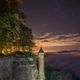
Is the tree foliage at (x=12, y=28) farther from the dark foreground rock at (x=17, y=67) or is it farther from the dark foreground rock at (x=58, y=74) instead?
the dark foreground rock at (x=58, y=74)

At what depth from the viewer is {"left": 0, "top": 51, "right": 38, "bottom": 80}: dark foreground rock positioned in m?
44.5

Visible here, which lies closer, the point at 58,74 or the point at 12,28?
the point at 12,28

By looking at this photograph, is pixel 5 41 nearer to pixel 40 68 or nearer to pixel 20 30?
pixel 20 30

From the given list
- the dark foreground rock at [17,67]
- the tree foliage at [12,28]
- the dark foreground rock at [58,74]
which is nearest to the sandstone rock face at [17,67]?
the dark foreground rock at [17,67]

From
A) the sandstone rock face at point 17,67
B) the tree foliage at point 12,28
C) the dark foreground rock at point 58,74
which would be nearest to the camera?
the sandstone rock face at point 17,67

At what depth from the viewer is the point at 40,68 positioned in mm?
55375

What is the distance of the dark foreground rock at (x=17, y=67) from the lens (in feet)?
146

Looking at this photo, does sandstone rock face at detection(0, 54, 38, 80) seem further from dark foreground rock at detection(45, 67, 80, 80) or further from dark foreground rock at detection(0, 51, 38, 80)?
dark foreground rock at detection(45, 67, 80, 80)

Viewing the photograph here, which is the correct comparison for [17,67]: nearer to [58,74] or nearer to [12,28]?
[12,28]

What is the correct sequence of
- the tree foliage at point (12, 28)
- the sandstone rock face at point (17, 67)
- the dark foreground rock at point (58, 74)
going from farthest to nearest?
the dark foreground rock at point (58, 74) < the tree foliage at point (12, 28) < the sandstone rock face at point (17, 67)

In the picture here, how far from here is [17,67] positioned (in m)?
45.3

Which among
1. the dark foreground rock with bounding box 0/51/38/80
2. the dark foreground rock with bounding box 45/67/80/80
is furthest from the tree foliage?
the dark foreground rock with bounding box 45/67/80/80

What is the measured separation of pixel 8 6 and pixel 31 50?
7.12 m

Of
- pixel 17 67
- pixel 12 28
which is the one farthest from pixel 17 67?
pixel 12 28
